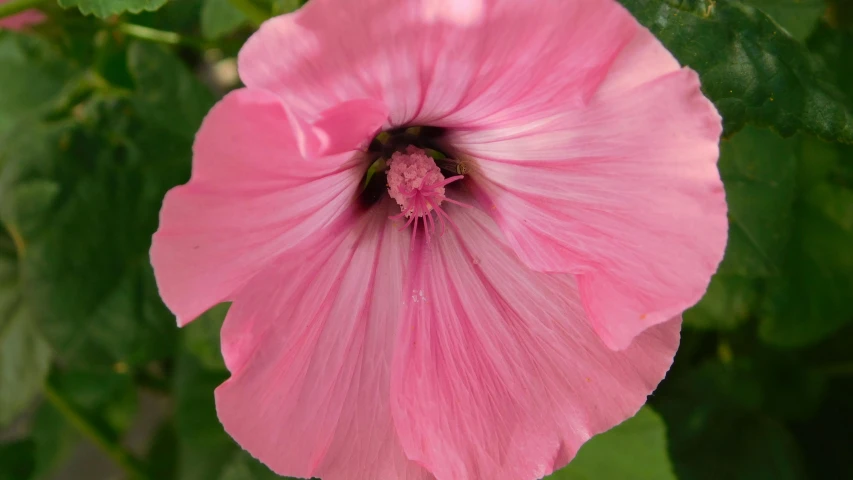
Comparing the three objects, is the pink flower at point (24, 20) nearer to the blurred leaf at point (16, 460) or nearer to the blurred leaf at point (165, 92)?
the blurred leaf at point (165, 92)

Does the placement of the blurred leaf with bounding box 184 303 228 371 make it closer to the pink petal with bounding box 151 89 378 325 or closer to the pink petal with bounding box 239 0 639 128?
the pink petal with bounding box 151 89 378 325

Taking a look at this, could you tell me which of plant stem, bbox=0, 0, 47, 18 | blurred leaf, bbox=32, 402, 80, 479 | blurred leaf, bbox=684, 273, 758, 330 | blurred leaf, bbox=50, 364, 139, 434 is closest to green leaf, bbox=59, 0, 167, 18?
plant stem, bbox=0, 0, 47, 18

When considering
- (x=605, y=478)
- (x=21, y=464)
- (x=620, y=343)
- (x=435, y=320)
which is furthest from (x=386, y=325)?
(x=21, y=464)

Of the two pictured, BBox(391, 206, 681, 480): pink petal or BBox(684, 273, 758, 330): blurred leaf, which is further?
BBox(684, 273, 758, 330): blurred leaf

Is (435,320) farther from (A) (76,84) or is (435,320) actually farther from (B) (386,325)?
(A) (76,84)

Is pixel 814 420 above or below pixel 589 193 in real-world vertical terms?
below

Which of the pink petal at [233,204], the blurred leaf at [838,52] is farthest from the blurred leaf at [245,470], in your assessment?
the blurred leaf at [838,52]

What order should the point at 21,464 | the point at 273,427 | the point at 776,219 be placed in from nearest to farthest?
1. the point at 273,427
2. the point at 776,219
3. the point at 21,464
